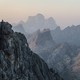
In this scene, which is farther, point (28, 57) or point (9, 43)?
point (28, 57)

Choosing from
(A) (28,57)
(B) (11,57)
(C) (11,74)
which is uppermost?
(A) (28,57)

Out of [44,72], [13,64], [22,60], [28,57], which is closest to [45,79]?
[44,72]

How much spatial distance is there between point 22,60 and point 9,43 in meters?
10.9

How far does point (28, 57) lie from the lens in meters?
136

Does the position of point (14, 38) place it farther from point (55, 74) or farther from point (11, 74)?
point (55, 74)

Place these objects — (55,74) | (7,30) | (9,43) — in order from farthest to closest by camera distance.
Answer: (55,74)
(7,30)
(9,43)

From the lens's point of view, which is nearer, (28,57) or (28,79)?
(28,79)

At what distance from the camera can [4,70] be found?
348ft

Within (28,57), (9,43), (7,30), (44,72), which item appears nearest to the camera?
(9,43)

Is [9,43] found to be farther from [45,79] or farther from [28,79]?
[45,79]

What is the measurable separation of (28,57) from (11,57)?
79.6 ft

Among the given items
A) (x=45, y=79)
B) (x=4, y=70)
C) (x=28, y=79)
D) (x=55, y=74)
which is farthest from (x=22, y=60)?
(x=55, y=74)

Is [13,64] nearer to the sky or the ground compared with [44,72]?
nearer to the ground

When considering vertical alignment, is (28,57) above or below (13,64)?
above
